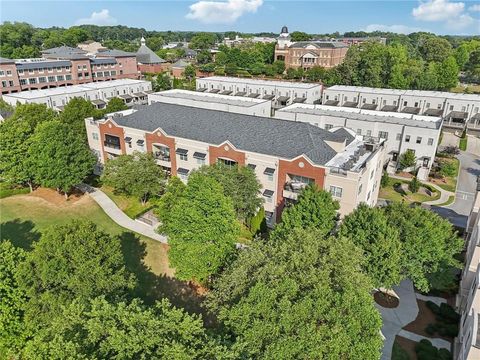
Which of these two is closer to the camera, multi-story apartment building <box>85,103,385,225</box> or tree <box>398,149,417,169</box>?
multi-story apartment building <box>85,103,385,225</box>

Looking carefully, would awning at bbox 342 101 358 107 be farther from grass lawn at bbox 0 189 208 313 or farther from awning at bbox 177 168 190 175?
grass lawn at bbox 0 189 208 313

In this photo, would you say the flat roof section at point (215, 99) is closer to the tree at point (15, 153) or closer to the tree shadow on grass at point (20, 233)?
the tree at point (15, 153)

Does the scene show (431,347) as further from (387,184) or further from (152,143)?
(152,143)

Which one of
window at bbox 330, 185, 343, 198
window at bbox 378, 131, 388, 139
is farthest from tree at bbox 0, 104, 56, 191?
window at bbox 378, 131, 388, 139

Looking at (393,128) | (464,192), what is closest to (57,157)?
(393,128)

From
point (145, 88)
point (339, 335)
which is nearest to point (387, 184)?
point (339, 335)

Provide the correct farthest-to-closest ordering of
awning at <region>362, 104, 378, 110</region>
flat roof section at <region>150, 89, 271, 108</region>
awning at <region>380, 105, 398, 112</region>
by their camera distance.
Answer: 1. awning at <region>362, 104, 378, 110</region>
2. awning at <region>380, 105, 398, 112</region>
3. flat roof section at <region>150, 89, 271, 108</region>
